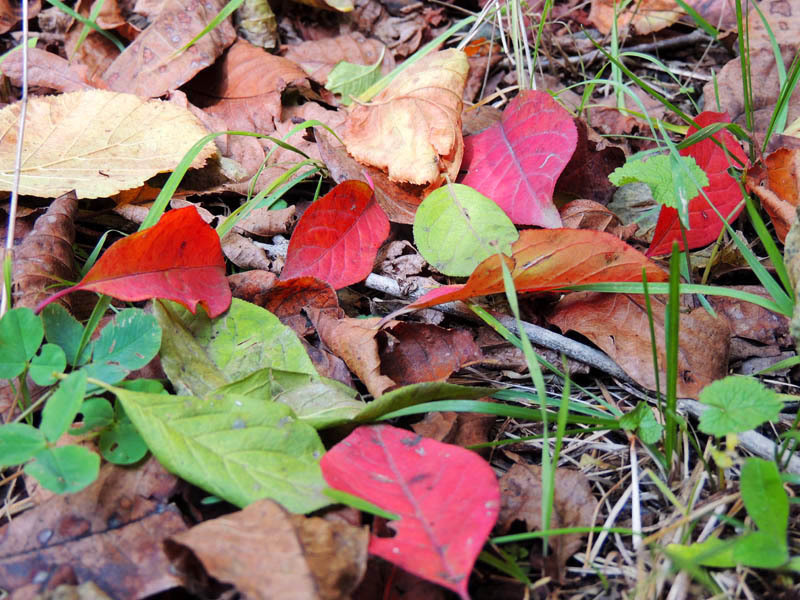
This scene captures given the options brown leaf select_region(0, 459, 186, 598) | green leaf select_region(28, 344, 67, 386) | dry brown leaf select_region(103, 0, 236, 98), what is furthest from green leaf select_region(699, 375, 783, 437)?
dry brown leaf select_region(103, 0, 236, 98)

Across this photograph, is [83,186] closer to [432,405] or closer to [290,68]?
[290,68]

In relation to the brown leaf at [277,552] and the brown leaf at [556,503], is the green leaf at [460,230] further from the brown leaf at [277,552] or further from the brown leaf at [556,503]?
the brown leaf at [277,552]

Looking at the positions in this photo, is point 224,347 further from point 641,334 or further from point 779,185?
point 779,185

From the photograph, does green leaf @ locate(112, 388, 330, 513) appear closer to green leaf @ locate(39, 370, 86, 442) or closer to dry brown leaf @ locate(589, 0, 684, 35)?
green leaf @ locate(39, 370, 86, 442)

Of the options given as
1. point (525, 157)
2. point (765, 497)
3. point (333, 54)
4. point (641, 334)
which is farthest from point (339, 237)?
point (333, 54)

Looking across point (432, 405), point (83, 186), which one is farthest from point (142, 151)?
point (432, 405)

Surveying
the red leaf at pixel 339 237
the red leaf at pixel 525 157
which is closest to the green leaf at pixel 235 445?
the red leaf at pixel 339 237

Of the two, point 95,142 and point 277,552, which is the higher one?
point 95,142
